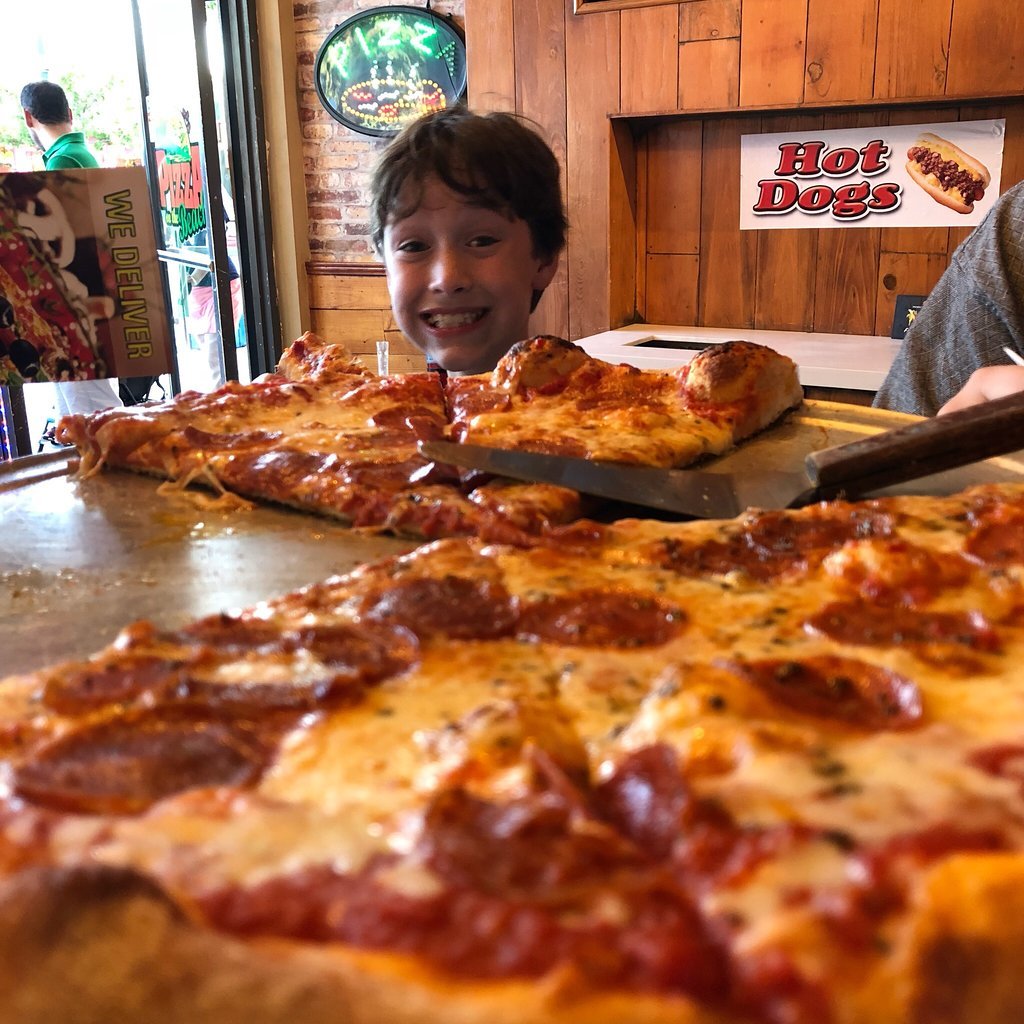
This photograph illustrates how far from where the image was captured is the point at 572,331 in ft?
15.6

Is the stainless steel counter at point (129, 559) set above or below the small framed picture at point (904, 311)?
below

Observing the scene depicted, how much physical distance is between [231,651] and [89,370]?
1511 millimetres

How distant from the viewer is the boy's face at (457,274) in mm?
3055

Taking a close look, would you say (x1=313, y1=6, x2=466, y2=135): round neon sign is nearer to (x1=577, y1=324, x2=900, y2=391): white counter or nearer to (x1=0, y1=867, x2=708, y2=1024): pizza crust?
(x1=577, y1=324, x2=900, y2=391): white counter

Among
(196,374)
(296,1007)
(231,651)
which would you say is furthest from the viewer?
(196,374)

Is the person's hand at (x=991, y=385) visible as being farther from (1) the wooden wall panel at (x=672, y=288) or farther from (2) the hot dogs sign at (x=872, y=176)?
(1) the wooden wall panel at (x=672, y=288)

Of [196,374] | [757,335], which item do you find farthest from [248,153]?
[757,335]

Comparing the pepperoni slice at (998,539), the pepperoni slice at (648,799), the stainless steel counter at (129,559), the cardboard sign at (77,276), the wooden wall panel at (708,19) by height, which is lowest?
the stainless steel counter at (129,559)

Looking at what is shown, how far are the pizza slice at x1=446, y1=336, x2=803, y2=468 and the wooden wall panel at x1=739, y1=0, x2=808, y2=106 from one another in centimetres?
211

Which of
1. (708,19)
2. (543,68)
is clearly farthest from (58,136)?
(708,19)

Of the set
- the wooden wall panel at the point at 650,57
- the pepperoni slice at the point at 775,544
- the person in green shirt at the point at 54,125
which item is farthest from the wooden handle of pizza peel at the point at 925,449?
the person in green shirt at the point at 54,125

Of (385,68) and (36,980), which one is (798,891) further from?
(385,68)

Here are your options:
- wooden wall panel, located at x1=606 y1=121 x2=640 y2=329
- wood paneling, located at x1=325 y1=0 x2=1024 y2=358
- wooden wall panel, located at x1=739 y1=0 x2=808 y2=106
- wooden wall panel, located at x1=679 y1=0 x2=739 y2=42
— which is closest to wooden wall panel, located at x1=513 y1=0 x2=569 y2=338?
wood paneling, located at x1=325 y1=0 x2=1024 y2=358

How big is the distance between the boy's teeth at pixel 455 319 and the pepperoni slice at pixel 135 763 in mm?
2370
